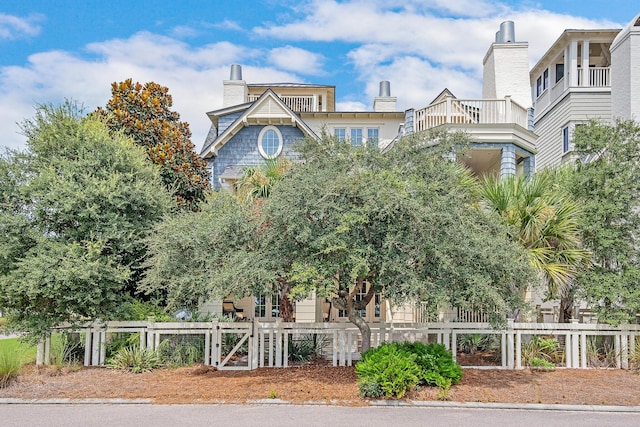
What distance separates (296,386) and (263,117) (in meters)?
Answer: 12.1

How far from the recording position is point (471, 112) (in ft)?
56.2

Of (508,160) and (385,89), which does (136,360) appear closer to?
(508,160)

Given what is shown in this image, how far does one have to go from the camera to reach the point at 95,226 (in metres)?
12.1

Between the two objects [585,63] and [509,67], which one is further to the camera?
[585,63]

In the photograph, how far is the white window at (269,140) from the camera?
64.6ft

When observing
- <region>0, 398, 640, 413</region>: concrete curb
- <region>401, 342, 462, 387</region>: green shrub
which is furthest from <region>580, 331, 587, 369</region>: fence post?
<region>401, 342, 462, 387</region>: green shrub

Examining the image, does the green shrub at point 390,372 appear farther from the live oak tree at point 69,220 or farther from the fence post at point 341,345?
the live oak tree at point 69,220

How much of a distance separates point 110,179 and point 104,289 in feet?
8.61

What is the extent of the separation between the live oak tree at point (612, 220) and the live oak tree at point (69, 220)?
10.6 metres

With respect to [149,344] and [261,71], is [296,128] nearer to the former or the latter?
[261,71]

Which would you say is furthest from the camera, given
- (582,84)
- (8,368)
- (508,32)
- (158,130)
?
(582,84)

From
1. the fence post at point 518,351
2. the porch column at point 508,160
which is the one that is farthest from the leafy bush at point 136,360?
the porch column at point 508,160

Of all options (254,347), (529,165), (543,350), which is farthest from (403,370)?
(529,165)

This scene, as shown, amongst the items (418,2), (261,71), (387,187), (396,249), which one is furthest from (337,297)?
(261,71)
